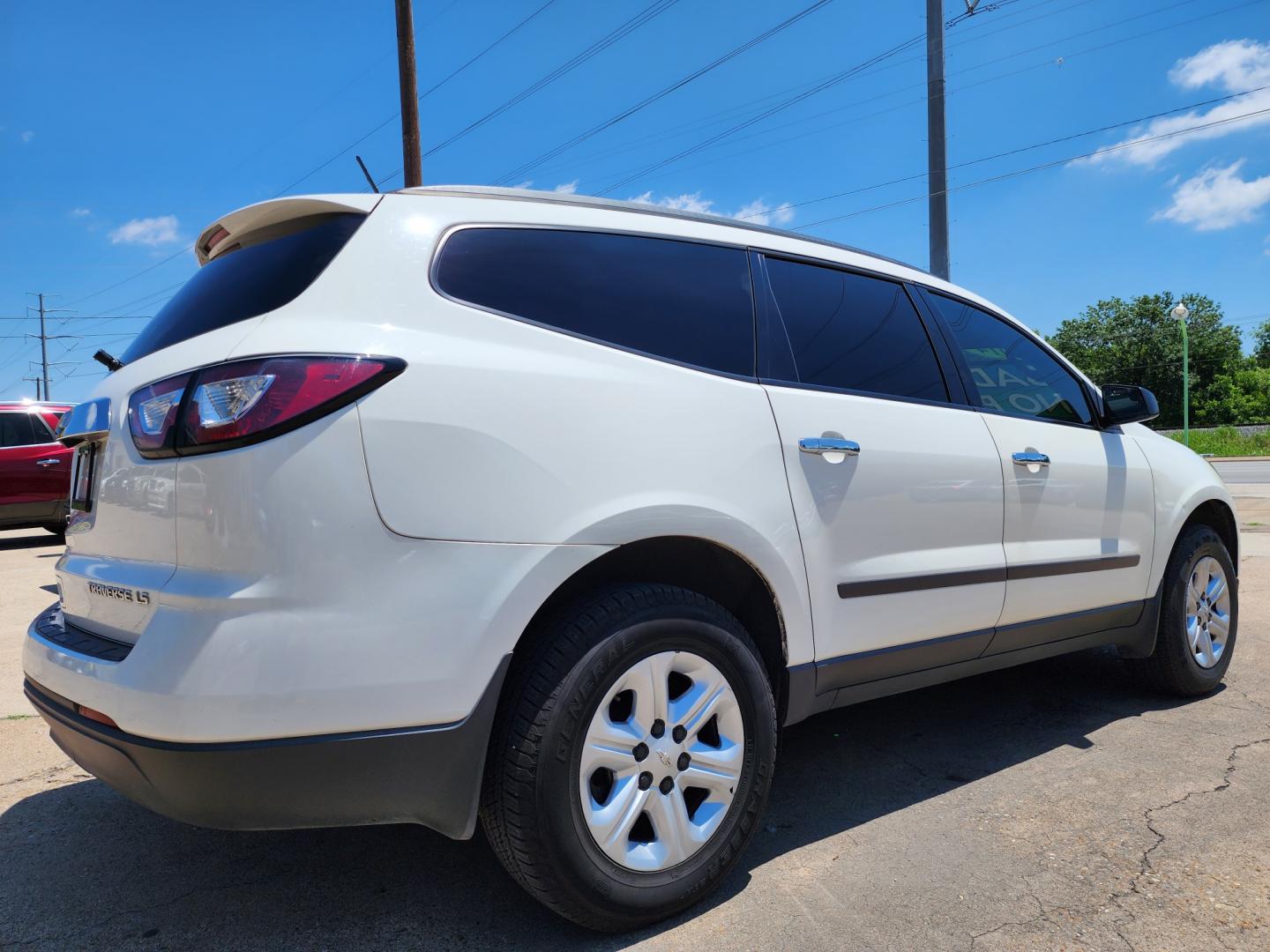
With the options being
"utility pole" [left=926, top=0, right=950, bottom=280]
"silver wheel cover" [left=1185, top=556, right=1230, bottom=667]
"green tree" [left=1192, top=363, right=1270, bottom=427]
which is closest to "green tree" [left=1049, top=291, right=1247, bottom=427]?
"green tree" [left=1192, top=363, right=1270, bottom=427]

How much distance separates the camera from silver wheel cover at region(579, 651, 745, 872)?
2098 millimetres

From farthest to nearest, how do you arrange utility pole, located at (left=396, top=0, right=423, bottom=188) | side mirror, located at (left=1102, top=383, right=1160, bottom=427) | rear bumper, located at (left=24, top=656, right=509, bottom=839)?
1. utility pole, located at (left=396, top=0, right=423, bottom=188)
2. side mirror, located at (left=1102, top=383, right=1160, bottom=427)
3. rear bumper, located at (left=24, top=656, right=509, bottom=839)

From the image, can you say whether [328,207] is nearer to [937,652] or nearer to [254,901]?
[254,901]

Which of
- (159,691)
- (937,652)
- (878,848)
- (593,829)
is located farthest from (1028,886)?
(159,691)

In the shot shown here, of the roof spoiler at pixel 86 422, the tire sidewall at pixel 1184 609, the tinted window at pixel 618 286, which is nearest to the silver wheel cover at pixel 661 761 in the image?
the tinted window at pixel 618 286

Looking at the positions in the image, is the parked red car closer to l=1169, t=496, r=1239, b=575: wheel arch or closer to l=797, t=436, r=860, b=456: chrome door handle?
l=797, t=436, r=860, b=456: chrome door handle

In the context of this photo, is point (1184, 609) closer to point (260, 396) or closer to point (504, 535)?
point (504, 535)

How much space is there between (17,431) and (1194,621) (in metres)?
12.2

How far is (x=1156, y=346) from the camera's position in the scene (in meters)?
64.1

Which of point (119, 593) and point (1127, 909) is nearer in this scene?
point (119, 593)

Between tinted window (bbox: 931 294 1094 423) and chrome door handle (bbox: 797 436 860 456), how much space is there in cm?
85

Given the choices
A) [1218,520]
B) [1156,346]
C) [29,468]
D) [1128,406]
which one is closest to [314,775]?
[1128,406]

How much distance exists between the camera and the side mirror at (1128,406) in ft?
12.2

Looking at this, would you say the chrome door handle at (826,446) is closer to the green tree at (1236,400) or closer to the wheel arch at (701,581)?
the wheel arch at (701,581)
